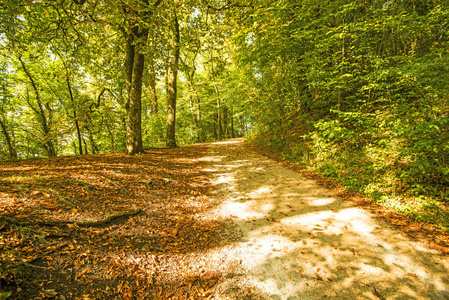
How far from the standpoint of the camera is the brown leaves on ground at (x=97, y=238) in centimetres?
198

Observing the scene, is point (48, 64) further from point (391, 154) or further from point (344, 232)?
point (391, 154)

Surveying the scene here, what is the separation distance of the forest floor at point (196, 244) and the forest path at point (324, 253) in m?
0.02

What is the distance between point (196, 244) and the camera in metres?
3.25

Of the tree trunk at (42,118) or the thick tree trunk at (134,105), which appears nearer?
the thick tree trunk at (134,105)

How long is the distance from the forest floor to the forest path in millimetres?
16

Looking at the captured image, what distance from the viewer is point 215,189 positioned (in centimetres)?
570

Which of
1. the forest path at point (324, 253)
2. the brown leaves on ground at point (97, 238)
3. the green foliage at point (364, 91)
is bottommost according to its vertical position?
the forest path at point (324, 253)

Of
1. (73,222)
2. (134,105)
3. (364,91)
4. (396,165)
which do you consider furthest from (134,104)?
(364,91)

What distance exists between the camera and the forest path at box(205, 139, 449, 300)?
236cm

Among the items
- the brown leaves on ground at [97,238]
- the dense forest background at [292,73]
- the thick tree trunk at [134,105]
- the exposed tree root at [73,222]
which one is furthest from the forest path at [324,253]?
the thick tree trunk at [134,105]

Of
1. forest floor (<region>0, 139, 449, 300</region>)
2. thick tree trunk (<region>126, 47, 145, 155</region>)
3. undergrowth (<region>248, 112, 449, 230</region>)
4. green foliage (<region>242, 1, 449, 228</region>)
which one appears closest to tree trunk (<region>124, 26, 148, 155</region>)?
thick tree trunk (<region>126, 47, 145, 155</region>)

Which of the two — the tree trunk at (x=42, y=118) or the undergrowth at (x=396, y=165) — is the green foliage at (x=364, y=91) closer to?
the undergrowth at (x=396, y=165)

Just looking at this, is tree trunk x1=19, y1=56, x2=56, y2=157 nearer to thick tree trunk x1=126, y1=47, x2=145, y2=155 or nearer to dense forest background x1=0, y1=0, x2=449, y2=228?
dense forest background x1=0, y1=0, x2=449, y2=228

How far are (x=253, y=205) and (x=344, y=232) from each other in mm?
1993
